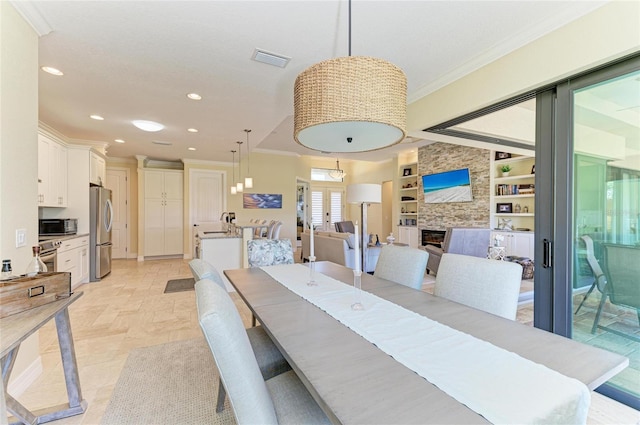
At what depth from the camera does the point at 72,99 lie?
344cm

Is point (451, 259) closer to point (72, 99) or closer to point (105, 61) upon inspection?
point (105, 61)

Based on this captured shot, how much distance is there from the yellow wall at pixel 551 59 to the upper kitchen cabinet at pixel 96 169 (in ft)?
18.9

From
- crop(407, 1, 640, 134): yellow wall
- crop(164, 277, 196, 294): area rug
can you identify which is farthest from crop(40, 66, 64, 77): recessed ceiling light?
crop(407, 1, 640, 134): yellow wall

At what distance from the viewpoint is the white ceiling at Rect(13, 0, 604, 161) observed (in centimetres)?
190

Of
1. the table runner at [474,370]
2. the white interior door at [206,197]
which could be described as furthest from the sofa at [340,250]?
the table runner at [474,370]

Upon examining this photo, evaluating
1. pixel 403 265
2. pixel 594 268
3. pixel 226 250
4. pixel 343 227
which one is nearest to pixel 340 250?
pixel 226 250

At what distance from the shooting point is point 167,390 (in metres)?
1.94

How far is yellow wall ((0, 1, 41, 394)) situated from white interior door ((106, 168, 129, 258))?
5.84 m

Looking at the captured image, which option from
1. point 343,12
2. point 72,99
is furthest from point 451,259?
point 72,99

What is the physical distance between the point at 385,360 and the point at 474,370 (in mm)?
286

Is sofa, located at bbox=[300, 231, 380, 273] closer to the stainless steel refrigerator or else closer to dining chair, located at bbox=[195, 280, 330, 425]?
the stainless steel refrigerator

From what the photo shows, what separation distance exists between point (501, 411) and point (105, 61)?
11.9 feet

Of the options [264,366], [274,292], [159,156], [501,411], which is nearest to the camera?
[501,411]

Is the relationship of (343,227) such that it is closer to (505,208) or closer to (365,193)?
(505,208)
